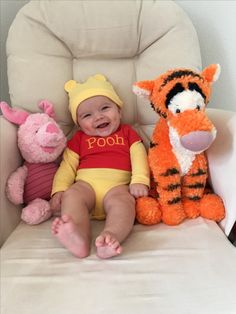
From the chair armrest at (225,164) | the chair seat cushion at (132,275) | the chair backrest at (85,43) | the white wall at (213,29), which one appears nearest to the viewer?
the chair seat cushion at (132,275)

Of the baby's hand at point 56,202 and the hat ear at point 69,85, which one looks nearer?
the baby's hand at point 56,202

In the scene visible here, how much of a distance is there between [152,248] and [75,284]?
219 mm

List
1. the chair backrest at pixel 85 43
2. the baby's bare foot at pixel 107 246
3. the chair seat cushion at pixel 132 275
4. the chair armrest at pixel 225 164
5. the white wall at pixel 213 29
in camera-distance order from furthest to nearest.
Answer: the white wall at pixel 213 29
the chair backrest at pixel 85 43
the chair armrest at pixel 225 164
the baby's bare foot at pixel 107 246
the chair seat cushion at pixel 132 275

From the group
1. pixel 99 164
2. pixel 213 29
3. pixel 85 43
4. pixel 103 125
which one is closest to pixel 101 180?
pixel 99 164

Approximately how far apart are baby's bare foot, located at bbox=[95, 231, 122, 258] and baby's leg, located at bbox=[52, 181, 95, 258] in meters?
0.04

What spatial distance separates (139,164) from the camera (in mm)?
1156

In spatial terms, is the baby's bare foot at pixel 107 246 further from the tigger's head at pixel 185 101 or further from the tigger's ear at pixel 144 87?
the tigger's ear at pixel 144 87

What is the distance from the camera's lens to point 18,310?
76 cm

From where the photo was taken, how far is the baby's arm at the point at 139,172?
43.6 inches

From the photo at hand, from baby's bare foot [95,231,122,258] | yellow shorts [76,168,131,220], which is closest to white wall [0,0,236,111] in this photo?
yellow shorts [76,168,131,220]

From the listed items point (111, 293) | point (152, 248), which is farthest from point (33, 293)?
point (152, 248)

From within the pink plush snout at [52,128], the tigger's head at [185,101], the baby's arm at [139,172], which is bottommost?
the baby's arm at [139,172]

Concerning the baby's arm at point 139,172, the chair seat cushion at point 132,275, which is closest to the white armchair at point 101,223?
the chair seat cushion at point 132,275

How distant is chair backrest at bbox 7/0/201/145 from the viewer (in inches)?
49.2
